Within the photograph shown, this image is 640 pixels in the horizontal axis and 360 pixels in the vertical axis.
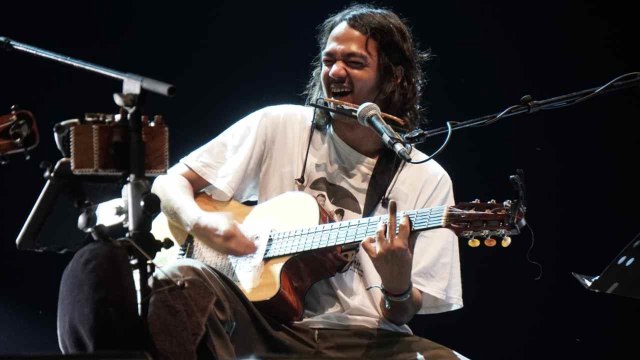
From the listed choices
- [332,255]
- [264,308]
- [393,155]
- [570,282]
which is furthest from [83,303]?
A: [570,282]

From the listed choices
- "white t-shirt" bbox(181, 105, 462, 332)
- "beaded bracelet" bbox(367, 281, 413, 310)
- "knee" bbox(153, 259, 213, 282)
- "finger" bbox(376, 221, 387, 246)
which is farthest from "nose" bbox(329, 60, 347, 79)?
"knee" bbox(153, 259, 213, 282)

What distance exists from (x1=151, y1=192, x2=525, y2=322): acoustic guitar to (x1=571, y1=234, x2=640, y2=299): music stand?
1.23 ft

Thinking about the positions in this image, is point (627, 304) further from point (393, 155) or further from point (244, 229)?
point (244, 229)

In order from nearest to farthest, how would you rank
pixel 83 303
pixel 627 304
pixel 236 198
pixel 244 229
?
pixel 83 303, pixel 244 229, pixel 236 198, pixel 627 304

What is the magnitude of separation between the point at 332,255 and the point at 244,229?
0.38 metres

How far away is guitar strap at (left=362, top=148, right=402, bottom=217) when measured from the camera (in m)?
3.21

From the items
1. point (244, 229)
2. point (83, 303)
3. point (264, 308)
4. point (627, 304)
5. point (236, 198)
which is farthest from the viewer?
point (627, 304)

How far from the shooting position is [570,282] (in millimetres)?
4164

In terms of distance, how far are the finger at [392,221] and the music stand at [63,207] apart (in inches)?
34.7

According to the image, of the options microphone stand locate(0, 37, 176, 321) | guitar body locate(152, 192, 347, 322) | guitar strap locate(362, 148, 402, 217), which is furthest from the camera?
guitar strap locate(362, 148, 402, 217)

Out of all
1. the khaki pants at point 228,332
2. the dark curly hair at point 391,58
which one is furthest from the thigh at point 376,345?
the dark curly hair at point 391,58

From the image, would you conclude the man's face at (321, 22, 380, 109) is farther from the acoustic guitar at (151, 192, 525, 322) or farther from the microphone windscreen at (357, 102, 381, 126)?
the microphone windscreen at (357, 102, 381, 126)

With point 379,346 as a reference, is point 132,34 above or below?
above

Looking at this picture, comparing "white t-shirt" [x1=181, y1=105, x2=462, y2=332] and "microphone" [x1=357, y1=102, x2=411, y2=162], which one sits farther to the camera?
"white t-shirt" [x1=181, y1=105, x2=462, y2=332]
